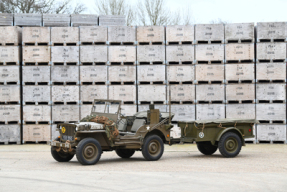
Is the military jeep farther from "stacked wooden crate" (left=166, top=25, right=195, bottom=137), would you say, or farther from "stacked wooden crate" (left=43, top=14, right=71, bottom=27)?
"stacked wooden crate" (left=43, top=14, right=71, bottom=27)

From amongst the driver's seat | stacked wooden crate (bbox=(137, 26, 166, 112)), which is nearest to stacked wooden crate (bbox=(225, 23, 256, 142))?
stacked wooden crate (bbox=(137, 26, 166, 112))

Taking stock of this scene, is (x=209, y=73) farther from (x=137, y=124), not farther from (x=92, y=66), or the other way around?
(x=137, y=124)

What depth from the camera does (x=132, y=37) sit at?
14359 millimetres

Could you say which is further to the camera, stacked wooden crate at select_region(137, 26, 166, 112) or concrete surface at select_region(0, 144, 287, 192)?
stacked wooden crate at select_region(137, 26, 166, 112)

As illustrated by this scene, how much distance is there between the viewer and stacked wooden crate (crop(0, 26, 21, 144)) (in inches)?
556

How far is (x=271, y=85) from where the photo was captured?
552 inches

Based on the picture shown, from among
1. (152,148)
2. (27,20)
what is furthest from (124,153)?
(27,20)

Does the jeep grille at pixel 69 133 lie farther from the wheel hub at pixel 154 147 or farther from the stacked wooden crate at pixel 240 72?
the stacked wooden crate at pixel 240 72

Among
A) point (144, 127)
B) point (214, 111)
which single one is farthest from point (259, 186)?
point (214, 111)

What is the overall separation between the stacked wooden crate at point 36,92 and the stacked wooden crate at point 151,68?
3.36 m

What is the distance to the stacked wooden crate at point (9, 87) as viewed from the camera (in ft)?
46.3

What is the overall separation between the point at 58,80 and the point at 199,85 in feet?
16.9

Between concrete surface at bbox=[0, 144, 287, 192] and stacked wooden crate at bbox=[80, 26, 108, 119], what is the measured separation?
3.34 m

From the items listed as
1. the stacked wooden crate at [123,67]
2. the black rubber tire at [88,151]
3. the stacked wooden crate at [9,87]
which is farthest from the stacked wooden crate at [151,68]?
the black rubber tire at [88,151]
